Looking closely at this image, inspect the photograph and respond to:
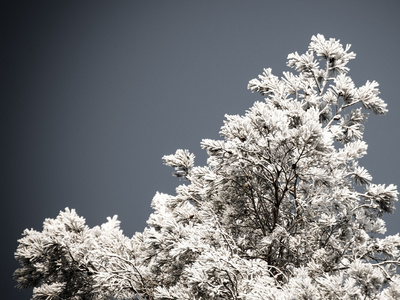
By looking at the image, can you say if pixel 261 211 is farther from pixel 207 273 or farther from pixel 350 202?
pixel 207 273

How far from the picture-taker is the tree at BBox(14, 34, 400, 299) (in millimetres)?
6012

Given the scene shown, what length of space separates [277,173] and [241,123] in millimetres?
931

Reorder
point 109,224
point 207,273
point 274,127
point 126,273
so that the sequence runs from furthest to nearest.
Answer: point 109,224
point 126,273
point 274,127
point 207,273

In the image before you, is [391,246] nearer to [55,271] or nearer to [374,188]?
[374,188]

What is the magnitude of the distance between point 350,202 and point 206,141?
2.64 metres

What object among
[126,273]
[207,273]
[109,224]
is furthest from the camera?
[109,224]

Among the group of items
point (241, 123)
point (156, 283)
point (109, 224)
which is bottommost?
point (156, 283)

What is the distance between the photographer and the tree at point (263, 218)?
601 cm

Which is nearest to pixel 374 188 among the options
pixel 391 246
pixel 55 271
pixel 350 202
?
pixel 350 202

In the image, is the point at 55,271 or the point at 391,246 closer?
the point at 391,246

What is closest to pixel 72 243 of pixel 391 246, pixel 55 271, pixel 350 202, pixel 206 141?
pixel 55 271

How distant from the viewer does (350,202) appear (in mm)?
7043

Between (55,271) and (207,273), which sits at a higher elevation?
(55,271)

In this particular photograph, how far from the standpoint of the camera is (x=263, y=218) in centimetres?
767
